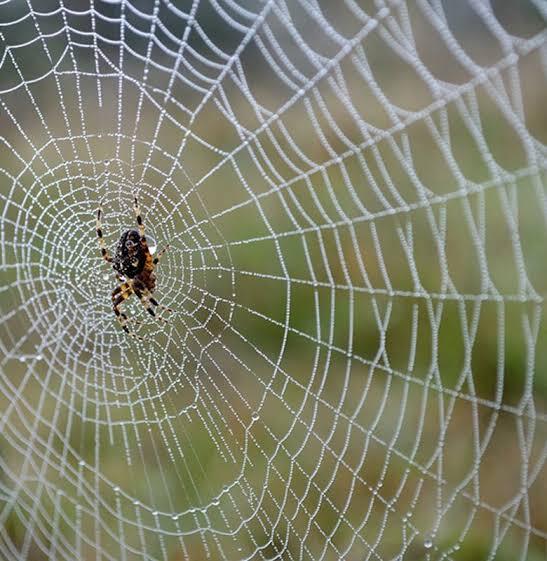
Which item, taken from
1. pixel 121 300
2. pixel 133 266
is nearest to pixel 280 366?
pixel 121 300

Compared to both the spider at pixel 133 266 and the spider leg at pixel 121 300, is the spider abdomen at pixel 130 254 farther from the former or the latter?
the spider leg at pixel 121 300

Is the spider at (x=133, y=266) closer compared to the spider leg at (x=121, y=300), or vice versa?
the spider at (x=133, y=266)

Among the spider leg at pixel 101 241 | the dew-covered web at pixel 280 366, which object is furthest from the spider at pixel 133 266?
the dew-covered web at pixel 280 366

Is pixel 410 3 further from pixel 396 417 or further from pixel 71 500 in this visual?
pixel 71 500

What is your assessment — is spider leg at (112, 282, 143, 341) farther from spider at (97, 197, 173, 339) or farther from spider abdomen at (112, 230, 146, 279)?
spider abdomen at (112, 230, 146, 279)

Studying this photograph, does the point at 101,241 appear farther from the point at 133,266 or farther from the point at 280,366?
the point at 280,366

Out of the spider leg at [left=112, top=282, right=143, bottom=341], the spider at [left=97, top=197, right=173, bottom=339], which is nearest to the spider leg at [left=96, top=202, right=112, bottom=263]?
the spider at [left=97, top=197, right=173, bottom=339]

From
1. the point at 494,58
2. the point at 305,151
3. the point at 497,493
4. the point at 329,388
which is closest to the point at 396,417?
the point at 329,388
